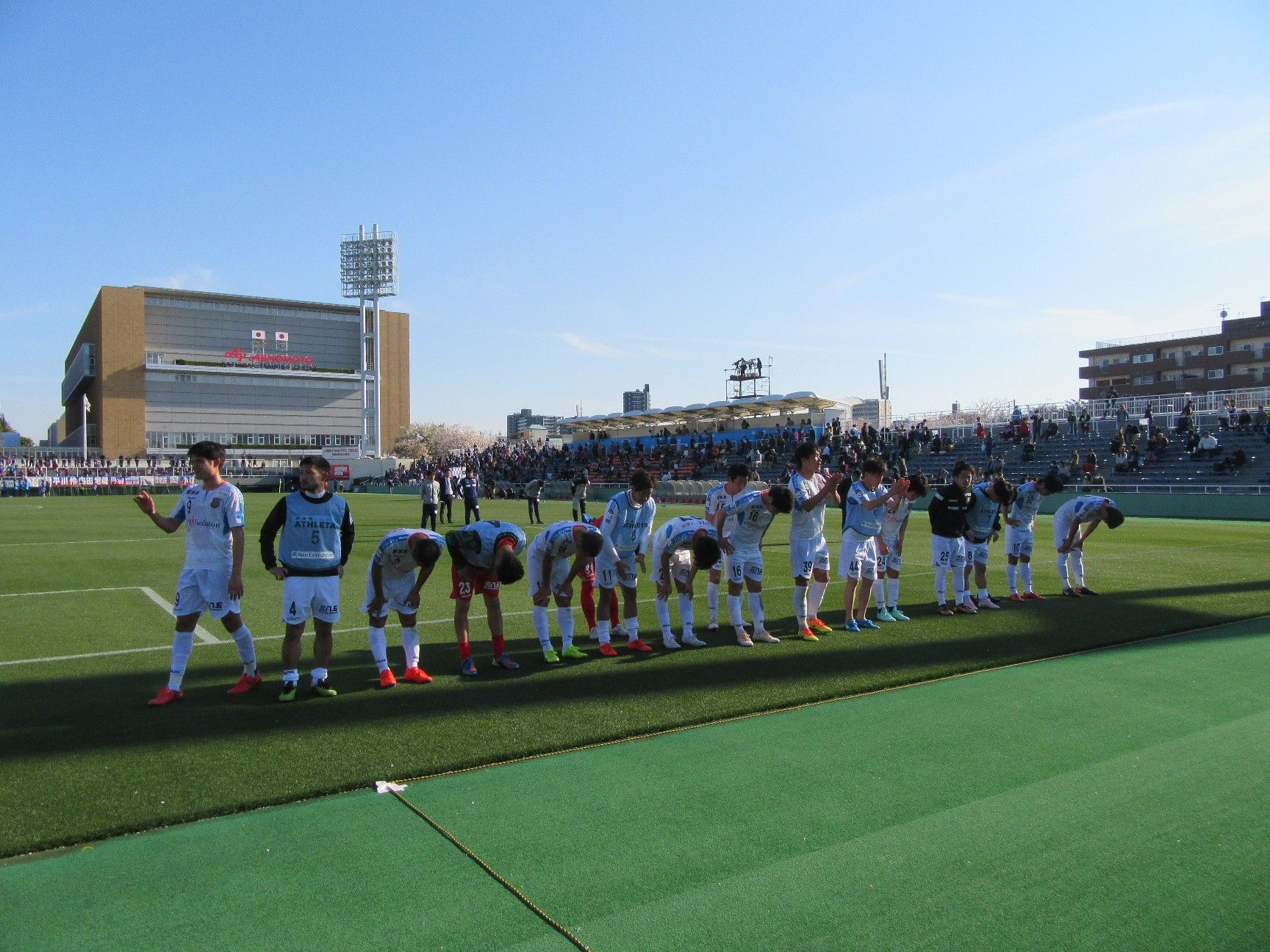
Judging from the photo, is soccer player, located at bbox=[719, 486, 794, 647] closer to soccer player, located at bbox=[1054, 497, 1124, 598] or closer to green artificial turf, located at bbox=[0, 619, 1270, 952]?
green artificial turf, located at bbox=[0, 619, 1270, 952]

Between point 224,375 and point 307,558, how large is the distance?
96.8 metres

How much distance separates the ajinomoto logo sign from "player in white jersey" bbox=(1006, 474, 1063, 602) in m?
95.7

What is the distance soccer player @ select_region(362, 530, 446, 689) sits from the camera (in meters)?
6.82

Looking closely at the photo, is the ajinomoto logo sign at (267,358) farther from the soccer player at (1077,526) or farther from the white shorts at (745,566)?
the white shorts at (745,566)

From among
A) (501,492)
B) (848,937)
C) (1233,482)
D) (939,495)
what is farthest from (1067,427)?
(848,937)

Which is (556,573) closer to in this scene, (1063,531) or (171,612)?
(171,612)

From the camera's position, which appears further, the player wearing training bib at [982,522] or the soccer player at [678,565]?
the player wearing training bib at [982,522]

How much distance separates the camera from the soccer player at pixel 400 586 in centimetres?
682

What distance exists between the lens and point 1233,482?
99.5 feet

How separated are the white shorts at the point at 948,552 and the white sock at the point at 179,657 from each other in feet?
26.5

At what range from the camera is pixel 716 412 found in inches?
→ 2267

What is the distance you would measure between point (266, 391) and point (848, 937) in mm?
102068

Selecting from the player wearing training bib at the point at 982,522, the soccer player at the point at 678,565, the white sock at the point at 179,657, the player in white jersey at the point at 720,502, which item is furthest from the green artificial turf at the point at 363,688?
the player in white jersey at the point at 720,502

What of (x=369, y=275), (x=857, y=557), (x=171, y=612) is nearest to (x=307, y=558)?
(x=171, y=612)
